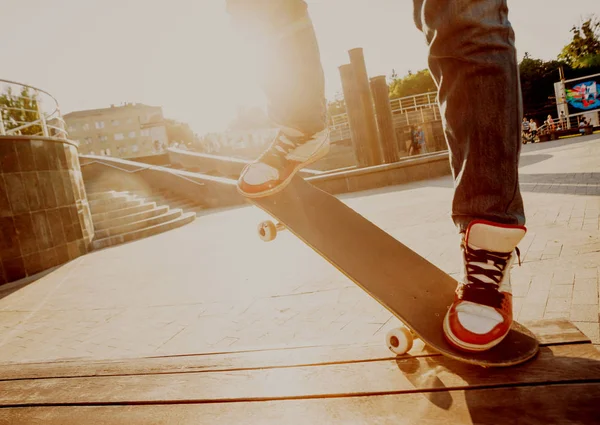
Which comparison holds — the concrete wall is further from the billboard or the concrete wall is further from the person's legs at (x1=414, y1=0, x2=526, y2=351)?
the billboard

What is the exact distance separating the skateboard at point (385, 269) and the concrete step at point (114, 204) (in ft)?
33.4

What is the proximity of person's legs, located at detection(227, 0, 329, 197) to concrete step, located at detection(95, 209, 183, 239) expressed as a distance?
345 inches

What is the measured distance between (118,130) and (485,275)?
323 ft

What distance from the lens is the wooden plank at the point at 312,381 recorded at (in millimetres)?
1021

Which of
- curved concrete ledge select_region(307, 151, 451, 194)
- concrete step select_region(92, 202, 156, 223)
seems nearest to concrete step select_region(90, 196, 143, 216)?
concrete step select_region(92, 202, 156, 223)

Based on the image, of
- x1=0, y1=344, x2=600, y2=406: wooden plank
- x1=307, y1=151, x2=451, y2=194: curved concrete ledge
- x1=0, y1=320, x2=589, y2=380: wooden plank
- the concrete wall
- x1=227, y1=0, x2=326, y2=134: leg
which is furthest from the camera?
x1=307, y1=151, x2=451, y2=194: curved concrete ledge

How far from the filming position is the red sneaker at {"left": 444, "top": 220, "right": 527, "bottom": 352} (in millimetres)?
1120

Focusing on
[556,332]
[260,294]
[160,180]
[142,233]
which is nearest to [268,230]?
[556,332]

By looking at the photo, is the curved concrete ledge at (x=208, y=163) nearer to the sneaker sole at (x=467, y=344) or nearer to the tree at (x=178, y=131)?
the sneaker sole at (x=467, y=344)

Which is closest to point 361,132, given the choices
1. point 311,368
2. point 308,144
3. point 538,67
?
point 308,144

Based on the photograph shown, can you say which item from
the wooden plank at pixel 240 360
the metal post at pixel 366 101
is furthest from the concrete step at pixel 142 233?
the wooden plank at pixel 240 360

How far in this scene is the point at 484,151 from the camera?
45.4 inches

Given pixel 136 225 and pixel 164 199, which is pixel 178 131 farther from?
pixel 136 225

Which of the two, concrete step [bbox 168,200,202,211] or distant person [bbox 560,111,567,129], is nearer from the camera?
concrete step [bbox 168,200,202,211]
